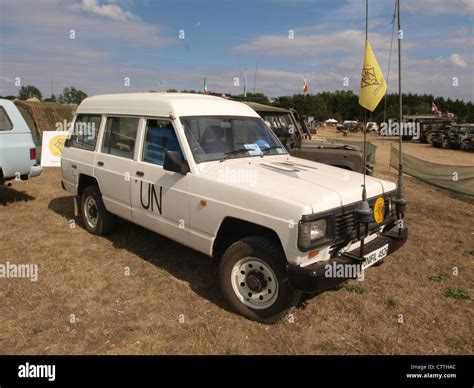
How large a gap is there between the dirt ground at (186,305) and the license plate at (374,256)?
57 cm

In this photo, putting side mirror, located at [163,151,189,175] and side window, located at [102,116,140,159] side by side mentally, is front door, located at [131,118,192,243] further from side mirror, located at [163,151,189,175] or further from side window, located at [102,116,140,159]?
side window, located at [102,116,140,159]

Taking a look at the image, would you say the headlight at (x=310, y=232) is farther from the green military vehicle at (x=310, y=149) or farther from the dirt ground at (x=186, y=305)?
the green military vehicle at (x=310, y=149)

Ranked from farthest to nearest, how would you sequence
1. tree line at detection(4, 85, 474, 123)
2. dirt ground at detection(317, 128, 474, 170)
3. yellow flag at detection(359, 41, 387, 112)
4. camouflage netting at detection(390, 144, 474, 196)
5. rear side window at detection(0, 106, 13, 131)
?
tree line at detection(4, 85, 474, 123), dirt ground at detection(317, 128, 474, 170), camouflage netting at detection(390, 144, 474, 196), rear side window at detection(0, 106, 13, 131), yellow flag at detection(359, 41, 387, 112)

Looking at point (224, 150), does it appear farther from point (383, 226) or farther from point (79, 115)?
point (79, 115)

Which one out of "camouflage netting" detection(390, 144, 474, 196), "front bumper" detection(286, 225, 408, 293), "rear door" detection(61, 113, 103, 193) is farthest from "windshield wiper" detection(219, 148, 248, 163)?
"camouflage netting" detection(390, 144, 474, 196)

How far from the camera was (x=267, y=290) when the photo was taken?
3617 millimetres

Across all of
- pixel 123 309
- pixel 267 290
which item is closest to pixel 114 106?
pixel 123 309

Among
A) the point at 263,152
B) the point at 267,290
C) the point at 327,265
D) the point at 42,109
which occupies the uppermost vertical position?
the point at 42,109

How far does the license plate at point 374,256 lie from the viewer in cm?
364

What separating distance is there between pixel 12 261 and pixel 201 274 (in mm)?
2515

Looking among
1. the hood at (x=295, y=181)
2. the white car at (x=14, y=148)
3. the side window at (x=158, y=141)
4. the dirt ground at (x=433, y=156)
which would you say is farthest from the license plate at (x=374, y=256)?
the dirt ground at (x=433, y=156)

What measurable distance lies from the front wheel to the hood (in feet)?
1.65

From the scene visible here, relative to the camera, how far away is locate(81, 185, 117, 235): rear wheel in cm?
572

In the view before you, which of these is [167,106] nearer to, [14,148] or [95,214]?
[95,214]
